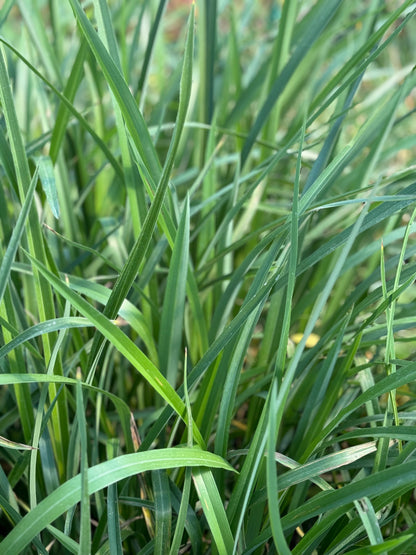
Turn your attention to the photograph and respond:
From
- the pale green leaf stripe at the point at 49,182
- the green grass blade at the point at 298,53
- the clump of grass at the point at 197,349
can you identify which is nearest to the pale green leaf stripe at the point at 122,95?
the clump of grass at the point at 197,349

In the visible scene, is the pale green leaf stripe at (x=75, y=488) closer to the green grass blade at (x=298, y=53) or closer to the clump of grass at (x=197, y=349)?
the clump of grass at (x=197, y=349)

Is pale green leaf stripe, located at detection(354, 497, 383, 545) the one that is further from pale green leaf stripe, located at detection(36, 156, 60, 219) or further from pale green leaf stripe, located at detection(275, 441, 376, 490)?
pale green leaf stripe, located at detection(36, 156, 60, 219)

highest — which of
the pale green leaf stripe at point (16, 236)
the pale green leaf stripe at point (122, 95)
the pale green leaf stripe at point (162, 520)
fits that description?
the pale green leaf stripe at point (122, 95)

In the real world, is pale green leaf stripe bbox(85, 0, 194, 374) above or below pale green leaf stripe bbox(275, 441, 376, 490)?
above

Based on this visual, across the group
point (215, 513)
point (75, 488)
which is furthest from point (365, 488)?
point (75, 488)

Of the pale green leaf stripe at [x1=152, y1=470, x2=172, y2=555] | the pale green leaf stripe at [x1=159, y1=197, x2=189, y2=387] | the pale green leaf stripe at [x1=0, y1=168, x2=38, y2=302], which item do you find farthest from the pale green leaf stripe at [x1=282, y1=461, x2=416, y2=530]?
the pale green leaf stripe at [x1=0, y1=168, x2=38, y2=302]

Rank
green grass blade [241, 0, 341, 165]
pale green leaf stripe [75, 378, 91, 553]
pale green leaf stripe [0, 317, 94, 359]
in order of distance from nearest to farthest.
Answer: pale green leaf stripe [75, 378, 91, 553] → pale green leaf stripe [0, 317, 94, 359] → green grass blade [241, 0, 341, 165]

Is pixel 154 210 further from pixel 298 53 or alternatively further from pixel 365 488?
pixel 298 53
